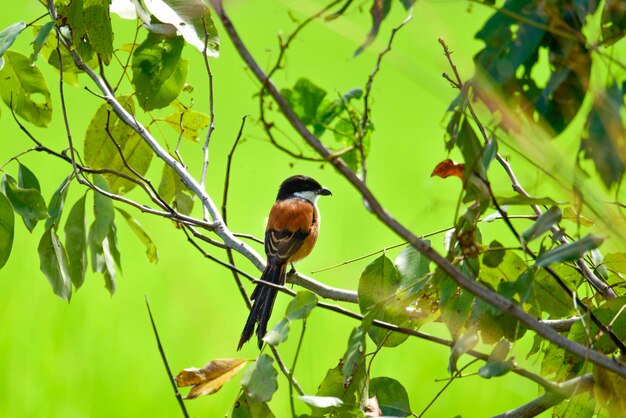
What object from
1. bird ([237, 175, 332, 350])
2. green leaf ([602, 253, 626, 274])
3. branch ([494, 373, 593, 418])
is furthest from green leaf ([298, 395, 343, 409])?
bird ([237, 175, 332, 350])

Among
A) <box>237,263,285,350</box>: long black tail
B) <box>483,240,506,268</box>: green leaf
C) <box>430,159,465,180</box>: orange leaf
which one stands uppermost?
<box>430,159,465,180</box>: orange leaf

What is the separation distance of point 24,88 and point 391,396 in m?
1.37

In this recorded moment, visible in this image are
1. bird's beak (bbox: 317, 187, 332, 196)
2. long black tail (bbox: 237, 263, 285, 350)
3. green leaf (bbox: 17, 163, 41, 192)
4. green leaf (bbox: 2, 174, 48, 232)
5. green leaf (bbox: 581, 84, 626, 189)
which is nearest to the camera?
green leaf (bbox: 581, 84, 626, 189)

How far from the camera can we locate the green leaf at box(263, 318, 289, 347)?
147 cm

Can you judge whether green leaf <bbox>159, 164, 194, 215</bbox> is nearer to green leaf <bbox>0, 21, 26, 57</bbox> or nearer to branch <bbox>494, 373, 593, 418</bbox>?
green leaf <bbox>0, 21, 26, 57</bbox>

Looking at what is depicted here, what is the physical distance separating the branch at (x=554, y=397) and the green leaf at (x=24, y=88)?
5.12 feet

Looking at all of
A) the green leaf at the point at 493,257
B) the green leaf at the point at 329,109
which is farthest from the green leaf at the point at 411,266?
the green leaf at the point at 329,109

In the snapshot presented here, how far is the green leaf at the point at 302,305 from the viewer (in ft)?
5.06

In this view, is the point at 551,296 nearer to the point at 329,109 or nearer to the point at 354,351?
the point at 354,351

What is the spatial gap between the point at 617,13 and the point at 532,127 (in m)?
0.22

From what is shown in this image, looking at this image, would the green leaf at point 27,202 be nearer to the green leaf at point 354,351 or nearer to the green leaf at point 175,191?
the green leaf at point 175,191

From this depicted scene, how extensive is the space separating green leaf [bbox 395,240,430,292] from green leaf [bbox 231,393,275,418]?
0.41 metres

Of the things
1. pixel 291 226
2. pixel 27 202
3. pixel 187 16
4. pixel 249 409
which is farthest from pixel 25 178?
pixel 291 226

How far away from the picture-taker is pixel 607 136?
112cm
